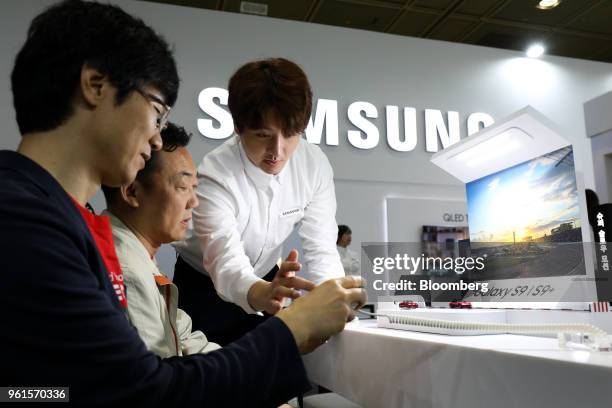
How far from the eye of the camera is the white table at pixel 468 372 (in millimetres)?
552

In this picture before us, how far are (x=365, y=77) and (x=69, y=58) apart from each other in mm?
4949

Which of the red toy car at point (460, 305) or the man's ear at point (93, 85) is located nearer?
the man's ear at point (93, 85)

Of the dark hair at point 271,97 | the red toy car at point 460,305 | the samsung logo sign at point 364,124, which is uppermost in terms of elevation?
the samsung logo sign at point 364,124

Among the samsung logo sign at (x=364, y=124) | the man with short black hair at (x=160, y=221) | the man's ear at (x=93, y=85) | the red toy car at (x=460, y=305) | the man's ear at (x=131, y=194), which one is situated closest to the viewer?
the man's ear at (x=93, y=85)

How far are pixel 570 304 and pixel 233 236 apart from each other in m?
0.90

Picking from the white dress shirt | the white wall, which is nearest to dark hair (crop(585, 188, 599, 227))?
the white dress shirt

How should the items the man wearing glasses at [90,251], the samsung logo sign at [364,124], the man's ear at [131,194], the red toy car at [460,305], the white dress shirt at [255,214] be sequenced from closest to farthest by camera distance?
1. the man wearing glasses at [90,251]
2. the man's ear at [131,194]
3. the white dress shirt at [255,214]
4. the red toy car at [460,305]
5. the samsung logo sign at [364,124]

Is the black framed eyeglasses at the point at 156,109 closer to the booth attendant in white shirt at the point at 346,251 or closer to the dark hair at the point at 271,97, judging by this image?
the dark hair at the point at 271,97

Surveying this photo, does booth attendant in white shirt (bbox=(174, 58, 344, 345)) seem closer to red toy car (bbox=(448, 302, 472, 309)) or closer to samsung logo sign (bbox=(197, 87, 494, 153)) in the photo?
red toy car (bbox=(448, 302, 472, 309))

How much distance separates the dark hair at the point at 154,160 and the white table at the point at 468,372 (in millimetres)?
671

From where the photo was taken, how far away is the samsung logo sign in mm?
4824

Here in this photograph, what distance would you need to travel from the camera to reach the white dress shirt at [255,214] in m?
1.46

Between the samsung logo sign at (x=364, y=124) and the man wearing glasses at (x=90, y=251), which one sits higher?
the samsung logo sign at (x=364, y=124)

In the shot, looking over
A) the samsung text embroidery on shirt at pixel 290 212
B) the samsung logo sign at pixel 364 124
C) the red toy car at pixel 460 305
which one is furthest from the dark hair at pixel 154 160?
the samsung logo sign at pixel 364 124
